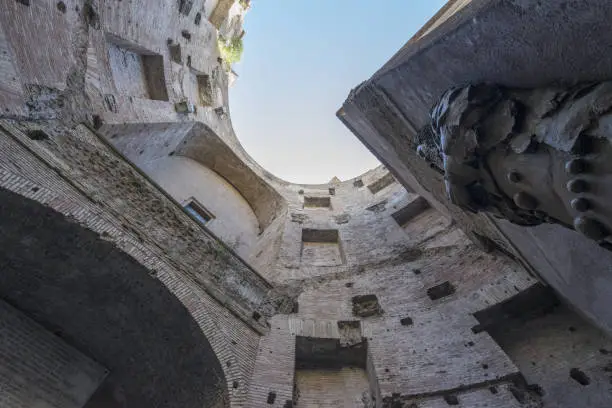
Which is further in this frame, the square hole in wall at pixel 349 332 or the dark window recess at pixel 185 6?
the dark window recess at pixel 185 6

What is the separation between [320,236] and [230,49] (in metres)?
10.5

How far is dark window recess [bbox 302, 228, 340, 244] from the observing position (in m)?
11.9

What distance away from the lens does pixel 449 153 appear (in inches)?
125

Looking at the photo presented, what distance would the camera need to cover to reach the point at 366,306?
24.7ft

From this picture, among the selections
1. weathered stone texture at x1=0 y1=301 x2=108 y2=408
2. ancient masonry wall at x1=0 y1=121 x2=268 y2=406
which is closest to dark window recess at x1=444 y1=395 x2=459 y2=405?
ancient masonry wall at x1=0 y1=121 x2=268 y2=406

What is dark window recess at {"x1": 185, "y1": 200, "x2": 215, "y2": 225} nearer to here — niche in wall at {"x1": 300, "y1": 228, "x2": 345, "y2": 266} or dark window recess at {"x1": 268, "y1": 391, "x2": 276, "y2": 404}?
niche in wall at {"x1": 300, "y1": 228, "x2": 345, "y2": 266}

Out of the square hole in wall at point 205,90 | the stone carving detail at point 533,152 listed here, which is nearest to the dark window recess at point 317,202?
the square hole in wall at point 205,90

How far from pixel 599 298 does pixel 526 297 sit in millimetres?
1677

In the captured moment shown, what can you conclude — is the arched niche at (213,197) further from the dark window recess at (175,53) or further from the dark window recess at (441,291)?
the dark window recess at (441,291)

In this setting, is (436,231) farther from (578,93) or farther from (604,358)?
(578,93)

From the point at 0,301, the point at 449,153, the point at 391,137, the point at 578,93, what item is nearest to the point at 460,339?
the point at 391,137

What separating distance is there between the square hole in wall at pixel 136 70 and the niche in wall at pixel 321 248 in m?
6.17

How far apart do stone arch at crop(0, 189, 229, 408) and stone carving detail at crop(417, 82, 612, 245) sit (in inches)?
171

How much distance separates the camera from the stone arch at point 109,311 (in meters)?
4.96
